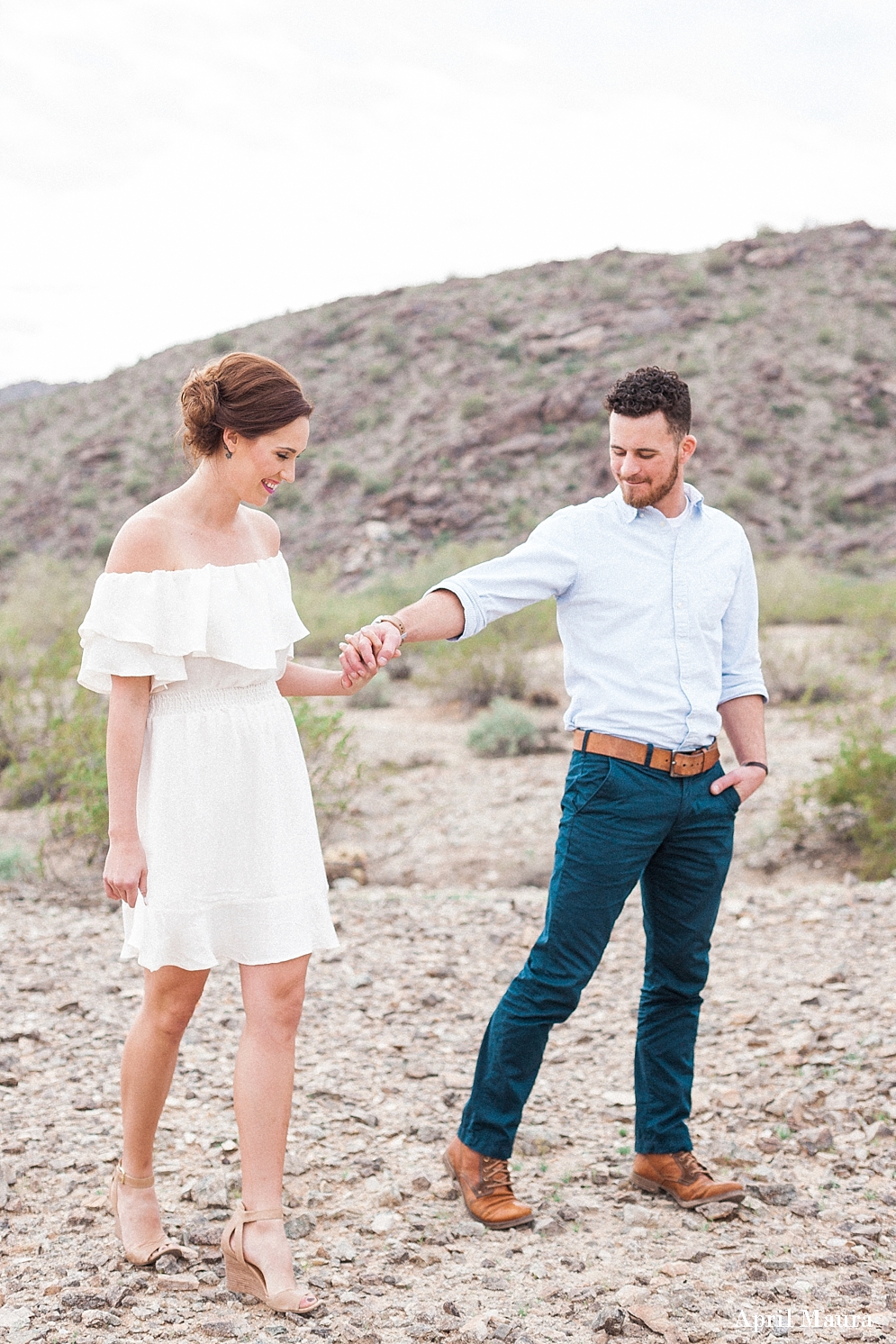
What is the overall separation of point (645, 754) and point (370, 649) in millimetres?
700

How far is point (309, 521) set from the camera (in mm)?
31453

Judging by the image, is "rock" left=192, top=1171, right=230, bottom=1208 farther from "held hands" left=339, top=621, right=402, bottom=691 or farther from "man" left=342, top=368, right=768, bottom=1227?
"held hands" left=339, top=621, right=402, bottom=691

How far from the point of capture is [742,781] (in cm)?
304

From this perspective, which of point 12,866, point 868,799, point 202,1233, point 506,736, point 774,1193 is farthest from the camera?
point 506,736

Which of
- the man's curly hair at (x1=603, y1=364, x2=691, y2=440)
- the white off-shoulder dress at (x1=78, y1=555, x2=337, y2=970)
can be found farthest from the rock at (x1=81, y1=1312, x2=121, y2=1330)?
the man's curly hair at (x1=603, y1=364, x2=691, y2=440)

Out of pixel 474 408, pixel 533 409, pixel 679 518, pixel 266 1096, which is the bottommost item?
pixel 266 1096

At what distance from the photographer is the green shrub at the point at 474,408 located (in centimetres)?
3297

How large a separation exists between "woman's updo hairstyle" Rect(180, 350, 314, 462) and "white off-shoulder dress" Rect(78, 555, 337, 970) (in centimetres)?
29

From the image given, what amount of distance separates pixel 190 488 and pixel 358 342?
38461mm

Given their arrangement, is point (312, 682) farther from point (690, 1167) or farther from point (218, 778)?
point (690, 1167)

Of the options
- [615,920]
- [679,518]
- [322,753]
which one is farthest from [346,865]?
[679,518]

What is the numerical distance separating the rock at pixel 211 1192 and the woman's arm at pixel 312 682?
50.2 inches

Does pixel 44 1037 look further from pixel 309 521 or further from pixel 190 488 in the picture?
pixel 309 521

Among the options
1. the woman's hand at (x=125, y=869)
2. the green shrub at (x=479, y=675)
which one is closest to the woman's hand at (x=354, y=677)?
the woman's hand at (x=125, y=869)
